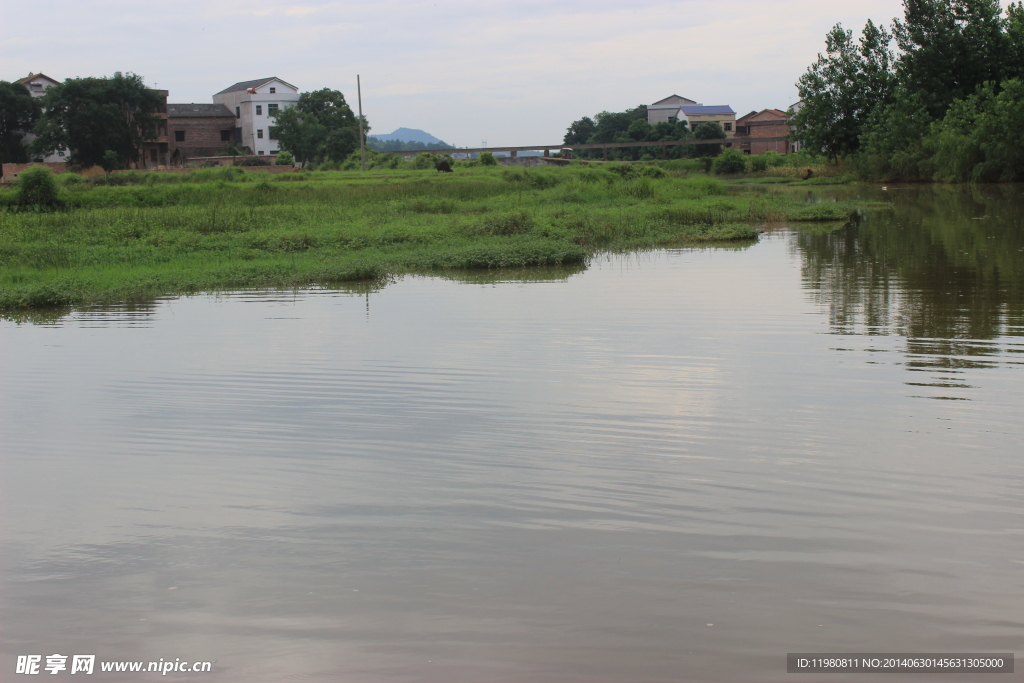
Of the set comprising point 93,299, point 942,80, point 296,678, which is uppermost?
point 942,80

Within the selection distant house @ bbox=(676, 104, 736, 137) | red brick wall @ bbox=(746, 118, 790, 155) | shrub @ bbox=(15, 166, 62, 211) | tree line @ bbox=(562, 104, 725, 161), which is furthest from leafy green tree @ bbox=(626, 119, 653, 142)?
shrub @ bbox=(15, 166, 62, 211)

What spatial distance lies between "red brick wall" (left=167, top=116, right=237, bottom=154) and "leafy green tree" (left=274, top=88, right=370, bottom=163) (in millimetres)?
8343

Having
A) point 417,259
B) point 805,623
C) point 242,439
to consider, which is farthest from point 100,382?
point 417,259

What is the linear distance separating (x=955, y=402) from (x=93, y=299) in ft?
34.7

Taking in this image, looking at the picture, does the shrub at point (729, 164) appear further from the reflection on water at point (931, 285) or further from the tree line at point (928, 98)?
the reflection on water at point (931, 285)

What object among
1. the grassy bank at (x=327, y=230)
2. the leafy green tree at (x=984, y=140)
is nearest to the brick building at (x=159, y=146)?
the grassy bank at (x=327, y=230)

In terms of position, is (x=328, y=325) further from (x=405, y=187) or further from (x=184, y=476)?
(x=405, y=187)

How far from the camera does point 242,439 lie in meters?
5.96

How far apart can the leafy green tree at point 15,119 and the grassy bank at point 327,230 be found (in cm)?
2514

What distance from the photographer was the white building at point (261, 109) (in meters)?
61.2

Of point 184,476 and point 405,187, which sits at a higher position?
point 405,187

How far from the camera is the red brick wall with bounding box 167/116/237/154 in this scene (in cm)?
5875

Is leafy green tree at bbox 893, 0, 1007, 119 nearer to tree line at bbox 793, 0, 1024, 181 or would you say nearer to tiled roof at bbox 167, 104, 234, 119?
tree line at bbox 793, 0, 1024, 181

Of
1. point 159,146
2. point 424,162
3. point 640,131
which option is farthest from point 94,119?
point 640,131
